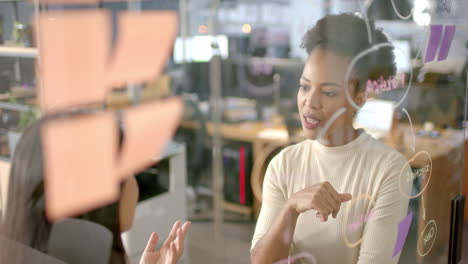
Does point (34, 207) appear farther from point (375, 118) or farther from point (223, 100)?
point (375, 118)

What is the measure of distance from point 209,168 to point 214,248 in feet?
0.52

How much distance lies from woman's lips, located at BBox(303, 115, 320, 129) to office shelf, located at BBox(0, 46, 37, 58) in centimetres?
54

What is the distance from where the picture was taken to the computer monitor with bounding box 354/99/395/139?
1.09 metres

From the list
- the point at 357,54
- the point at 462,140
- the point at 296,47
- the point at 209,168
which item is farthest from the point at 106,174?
the point at 462,140

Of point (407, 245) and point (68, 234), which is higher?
point (68, 234)

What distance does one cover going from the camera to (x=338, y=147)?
1051mm

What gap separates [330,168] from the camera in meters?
1.04

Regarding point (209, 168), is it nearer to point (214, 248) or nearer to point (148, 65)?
point (214, 248)

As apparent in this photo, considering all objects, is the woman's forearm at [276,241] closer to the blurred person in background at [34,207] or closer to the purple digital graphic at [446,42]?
the blurred person in background at [34,207]

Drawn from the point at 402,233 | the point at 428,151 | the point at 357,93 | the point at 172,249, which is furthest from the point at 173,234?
the point at 428,151

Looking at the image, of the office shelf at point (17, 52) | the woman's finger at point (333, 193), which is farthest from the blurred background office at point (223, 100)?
the woman's finger at point (333, 193)

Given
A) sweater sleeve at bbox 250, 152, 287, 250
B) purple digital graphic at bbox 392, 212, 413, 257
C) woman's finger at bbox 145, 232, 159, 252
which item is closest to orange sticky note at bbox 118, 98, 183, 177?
woman's finger at bbox 145, 232, 159, 252

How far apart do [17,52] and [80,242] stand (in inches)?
11.7

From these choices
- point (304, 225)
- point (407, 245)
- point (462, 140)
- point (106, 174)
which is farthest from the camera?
point (462, 140)
